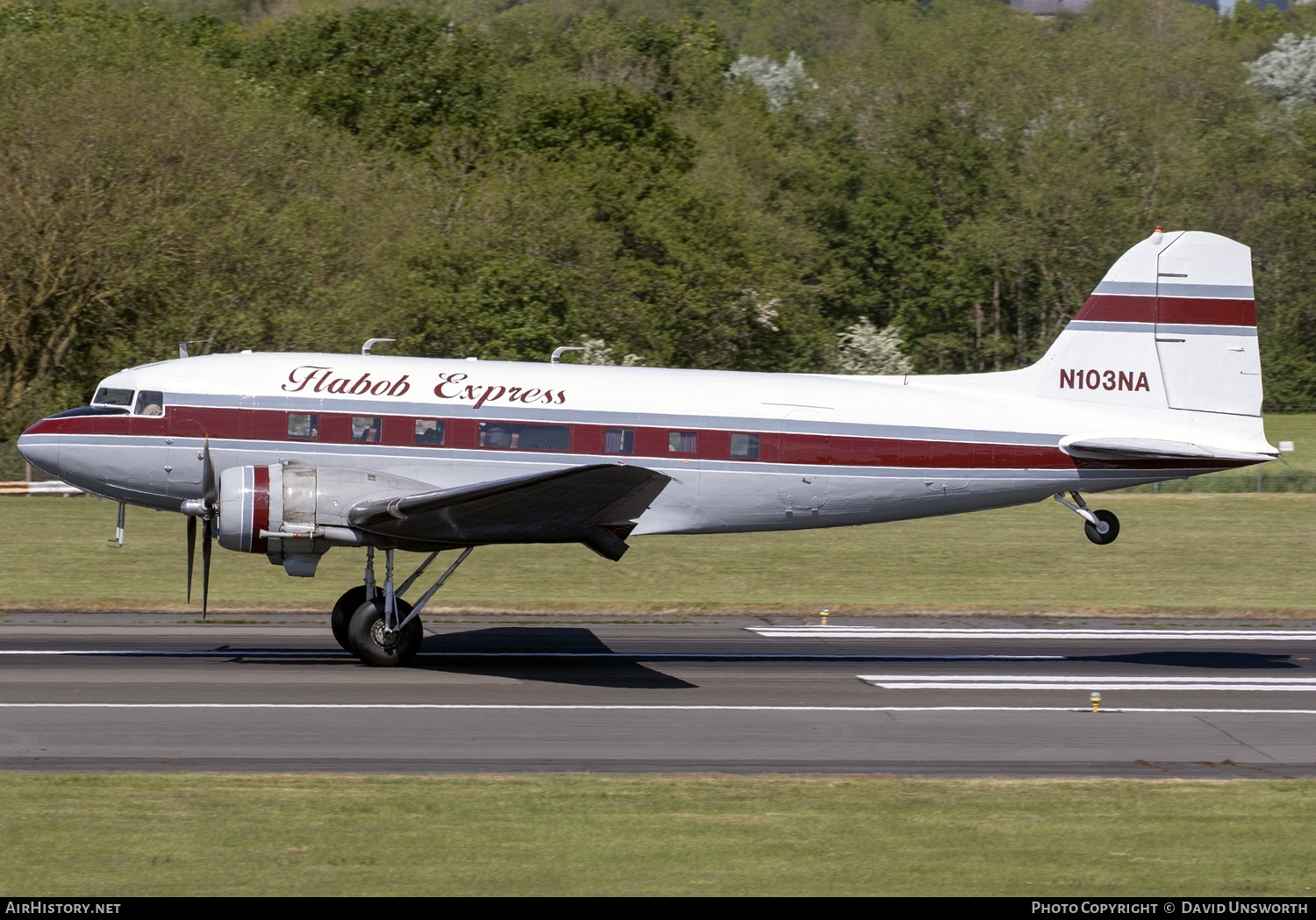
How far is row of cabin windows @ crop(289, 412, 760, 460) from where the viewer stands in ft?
65.7

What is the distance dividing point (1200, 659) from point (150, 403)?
16.3 meters

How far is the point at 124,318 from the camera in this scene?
40594 millimetres

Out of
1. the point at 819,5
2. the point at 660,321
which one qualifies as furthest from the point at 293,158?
the point at 819,5

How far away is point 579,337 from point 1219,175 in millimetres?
47971

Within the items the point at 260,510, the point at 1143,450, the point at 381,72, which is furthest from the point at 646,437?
the point at 381,72

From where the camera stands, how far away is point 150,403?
19953mm

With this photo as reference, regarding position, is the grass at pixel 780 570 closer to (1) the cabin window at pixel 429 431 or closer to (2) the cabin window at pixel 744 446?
(1) the cabin window at pixel 429 431

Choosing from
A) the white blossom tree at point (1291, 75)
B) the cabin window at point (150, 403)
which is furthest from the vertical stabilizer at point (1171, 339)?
the white blossom tree at point (1291, 75)

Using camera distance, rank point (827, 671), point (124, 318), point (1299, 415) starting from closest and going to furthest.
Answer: point (827, 671) → point (124, 318) → point (1299, 415)

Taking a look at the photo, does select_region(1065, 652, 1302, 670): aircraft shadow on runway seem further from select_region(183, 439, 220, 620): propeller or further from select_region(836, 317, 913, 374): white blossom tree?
select_region(836, 317, 913, 374): white blossom tree

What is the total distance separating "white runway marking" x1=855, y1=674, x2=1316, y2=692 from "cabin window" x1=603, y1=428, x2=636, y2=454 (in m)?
4.66

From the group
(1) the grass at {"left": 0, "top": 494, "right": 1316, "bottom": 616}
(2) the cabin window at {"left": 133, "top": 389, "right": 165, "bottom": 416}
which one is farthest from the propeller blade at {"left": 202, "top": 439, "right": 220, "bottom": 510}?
(1) the grass at {"left": 0, "top": 494, "right": 1316, "bottom": 616}

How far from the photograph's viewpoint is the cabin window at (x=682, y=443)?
67.6 ft
